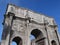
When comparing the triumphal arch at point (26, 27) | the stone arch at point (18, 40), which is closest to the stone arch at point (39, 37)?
the triumphal arch at point (26, 27)

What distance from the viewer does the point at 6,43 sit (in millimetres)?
14406

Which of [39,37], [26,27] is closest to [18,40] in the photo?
[26,27]

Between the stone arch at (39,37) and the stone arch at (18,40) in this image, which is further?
the stone arch at (39,37)

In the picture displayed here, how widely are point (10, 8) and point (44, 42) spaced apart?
7.08 m

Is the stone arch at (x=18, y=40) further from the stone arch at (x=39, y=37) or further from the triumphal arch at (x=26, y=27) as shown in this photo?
the stone arch at (x=39, y=37)

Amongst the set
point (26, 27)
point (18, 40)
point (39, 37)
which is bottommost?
Result: point (18, 40)

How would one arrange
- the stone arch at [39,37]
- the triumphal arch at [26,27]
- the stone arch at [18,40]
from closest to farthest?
the triumphal arch at [26,27] < the stone arch at [18,40] < the stone arch at [39,37]

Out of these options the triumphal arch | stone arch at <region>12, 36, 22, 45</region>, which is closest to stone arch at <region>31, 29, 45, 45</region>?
the triumphal arch

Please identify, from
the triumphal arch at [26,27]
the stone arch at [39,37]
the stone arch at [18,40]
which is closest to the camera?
the triumphal arch at [26,27]

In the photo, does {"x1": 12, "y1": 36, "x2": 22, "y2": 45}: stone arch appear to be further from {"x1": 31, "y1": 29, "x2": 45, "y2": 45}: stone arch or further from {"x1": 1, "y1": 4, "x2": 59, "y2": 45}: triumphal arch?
{"x1": 31, "y1": 29, "x2": 45, "y2": 45}: stone arch

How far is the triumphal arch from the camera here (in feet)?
52.9

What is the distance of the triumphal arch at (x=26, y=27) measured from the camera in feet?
52.9

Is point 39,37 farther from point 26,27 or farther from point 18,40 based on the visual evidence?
point 18,40

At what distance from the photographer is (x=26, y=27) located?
17.6m
